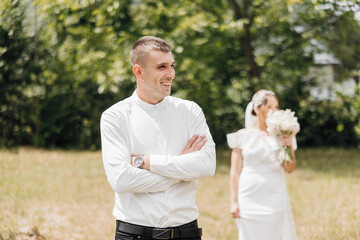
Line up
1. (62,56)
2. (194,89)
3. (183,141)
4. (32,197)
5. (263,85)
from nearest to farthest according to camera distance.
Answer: (183,141) → (32,197) → (263,85) → (194,89) → (62,56)

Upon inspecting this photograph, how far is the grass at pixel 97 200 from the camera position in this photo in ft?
20.2

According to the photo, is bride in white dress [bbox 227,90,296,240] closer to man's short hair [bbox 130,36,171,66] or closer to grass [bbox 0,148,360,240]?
grass [bbox 0,148,360,240]

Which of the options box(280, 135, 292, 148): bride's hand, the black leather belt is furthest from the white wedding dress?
the black leather belt

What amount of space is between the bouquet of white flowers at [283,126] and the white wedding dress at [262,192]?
17 cm

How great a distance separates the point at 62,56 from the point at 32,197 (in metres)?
9.27

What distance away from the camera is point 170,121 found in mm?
2852

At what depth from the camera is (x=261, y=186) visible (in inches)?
194

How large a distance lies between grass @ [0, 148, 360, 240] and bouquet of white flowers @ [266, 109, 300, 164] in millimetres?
1578

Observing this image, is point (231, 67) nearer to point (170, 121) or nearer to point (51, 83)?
point (51, 83)

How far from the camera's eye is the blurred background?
1273cm

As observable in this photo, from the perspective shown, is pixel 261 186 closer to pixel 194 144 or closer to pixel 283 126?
pixel 283 126

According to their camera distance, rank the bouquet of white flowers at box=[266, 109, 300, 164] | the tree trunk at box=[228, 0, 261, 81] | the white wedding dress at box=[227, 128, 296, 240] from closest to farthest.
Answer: the bouquet of white flowers at box=[266, 109, 300, 164]
the white wedding dress at box=[227, 128, 296, 240]
the tree trunk at box=[228, 0, 261, 81]

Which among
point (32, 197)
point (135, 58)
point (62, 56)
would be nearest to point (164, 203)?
point (135, 58)

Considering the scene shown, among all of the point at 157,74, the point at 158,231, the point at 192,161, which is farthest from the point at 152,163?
the point at 157,74
